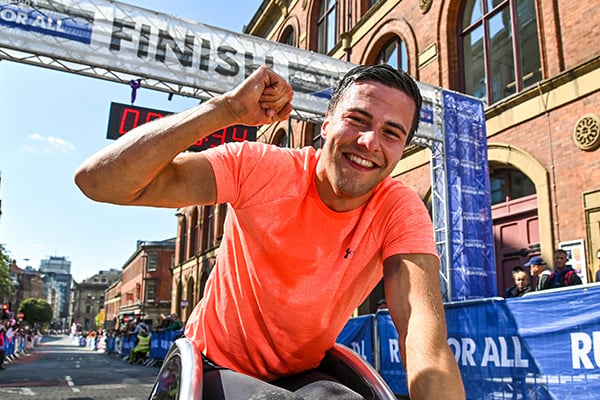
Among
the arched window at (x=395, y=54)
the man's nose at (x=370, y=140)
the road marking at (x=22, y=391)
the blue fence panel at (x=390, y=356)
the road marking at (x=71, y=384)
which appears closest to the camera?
the man's nose at (x=370, y=140)

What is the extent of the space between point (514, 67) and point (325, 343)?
36.8 ft

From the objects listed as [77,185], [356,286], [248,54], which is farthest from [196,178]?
[248,54]

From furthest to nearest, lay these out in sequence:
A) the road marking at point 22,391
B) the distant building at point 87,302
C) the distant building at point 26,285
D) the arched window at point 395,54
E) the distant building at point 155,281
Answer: the distant building at point 87,302, the distant building at point 26,285, the distant building at point 155,281, the arched window at point 395,54, the road marking at point 22,391

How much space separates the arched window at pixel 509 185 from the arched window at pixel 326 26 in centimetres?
1007

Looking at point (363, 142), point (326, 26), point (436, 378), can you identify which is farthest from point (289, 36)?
point (436, 378)

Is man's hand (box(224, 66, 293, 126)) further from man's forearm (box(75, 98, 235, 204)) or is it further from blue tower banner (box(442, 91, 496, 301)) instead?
blue tower banner (box(442, 91, 496, 301))

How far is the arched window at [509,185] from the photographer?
11.1 metres

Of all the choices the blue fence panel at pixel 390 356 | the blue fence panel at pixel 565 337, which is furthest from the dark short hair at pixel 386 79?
the blue fence panel at pixel 390 356

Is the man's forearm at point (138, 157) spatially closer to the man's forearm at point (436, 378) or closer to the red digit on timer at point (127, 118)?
the man's forearm at point (436, 378)

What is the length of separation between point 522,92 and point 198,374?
10.7 m

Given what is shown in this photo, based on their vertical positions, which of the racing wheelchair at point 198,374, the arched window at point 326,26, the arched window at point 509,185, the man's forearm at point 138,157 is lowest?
the racing wheelchair at point 198,374

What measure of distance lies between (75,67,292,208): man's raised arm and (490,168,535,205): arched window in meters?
10.4

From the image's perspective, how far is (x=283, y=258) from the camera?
1.84m

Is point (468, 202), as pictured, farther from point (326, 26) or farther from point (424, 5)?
point (326, 26)
